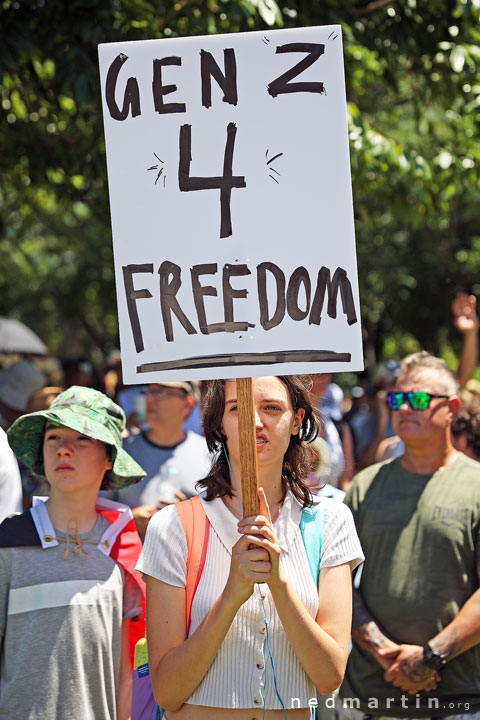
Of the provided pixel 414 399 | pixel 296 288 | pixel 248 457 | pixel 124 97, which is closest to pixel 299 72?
pixel 124 97

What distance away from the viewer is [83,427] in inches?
125

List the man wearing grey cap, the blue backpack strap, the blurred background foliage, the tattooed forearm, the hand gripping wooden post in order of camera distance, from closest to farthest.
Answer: the hand gripping wooden post, the blue backpack strap, the tattooed forearm, the man wearing grey cap, the blurred background foliage

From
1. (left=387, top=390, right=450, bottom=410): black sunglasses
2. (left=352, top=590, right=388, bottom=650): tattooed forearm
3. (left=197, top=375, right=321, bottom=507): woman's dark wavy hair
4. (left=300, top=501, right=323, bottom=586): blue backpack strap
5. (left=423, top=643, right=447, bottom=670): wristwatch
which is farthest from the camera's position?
(left=387, top=390, right=450, bottom=410): black sunglasses

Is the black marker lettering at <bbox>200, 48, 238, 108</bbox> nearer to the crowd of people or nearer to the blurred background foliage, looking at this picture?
the crowd of people

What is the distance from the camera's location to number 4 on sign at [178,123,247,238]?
8.00 feet

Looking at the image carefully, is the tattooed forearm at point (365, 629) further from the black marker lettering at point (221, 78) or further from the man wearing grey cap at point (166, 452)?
the black marker lettering at point (221, 78)

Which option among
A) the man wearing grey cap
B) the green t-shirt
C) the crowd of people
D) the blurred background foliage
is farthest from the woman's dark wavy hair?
the blurred background foliage

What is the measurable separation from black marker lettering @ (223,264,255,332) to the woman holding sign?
292 millimetres

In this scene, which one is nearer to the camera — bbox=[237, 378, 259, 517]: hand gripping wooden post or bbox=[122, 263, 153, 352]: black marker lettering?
bbox=[237, 378, 259, 517]: hand gripping wooden post

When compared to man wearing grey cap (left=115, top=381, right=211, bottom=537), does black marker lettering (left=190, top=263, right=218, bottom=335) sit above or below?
above

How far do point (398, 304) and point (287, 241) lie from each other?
A: 49.4ft

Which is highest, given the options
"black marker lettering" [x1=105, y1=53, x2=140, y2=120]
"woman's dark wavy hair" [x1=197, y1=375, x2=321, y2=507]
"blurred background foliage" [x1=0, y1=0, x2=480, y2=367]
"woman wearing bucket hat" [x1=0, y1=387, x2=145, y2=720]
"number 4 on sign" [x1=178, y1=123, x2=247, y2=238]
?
"blurred background foliage" [x1=0, y1=0, x2=480, y2=367]

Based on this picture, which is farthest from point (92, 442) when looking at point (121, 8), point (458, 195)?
point (458, 195)

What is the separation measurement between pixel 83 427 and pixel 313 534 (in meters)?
0.98
